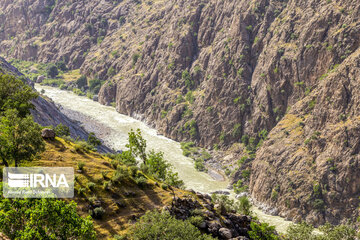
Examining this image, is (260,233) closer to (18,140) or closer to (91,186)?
(91,186)

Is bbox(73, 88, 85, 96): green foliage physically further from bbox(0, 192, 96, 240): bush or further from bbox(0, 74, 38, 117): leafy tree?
bbox(0, 192, 96, 240): bush

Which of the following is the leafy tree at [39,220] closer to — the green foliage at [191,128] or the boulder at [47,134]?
the boulder at [47,134]

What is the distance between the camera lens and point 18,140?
38.9 m

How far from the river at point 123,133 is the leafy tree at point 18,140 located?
56.9 metres

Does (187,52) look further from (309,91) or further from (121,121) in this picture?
(309,91)

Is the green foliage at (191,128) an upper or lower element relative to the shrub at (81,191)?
lower

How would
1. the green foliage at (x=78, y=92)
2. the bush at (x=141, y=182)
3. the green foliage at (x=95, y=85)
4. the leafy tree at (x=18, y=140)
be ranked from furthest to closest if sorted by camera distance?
the green foliage at (x=78, y=92), the green foliage at (x=95, y=85), the bush at (x=141, y=182), the leafy tree at (x=18, y=140)

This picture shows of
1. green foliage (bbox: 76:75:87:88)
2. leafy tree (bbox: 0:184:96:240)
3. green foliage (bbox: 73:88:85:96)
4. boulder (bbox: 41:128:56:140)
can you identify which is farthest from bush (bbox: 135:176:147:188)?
green foliage (bbox: 76:75:87:88)

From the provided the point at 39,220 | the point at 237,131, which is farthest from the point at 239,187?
the point at 39,220

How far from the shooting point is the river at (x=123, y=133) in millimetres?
101662

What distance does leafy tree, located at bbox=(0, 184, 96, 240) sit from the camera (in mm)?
26781

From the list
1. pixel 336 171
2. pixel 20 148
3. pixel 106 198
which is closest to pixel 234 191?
pixel 336 171

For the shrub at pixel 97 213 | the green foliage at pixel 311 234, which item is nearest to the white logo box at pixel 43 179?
the shrub at pixel 97 213

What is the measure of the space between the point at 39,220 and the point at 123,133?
109m
